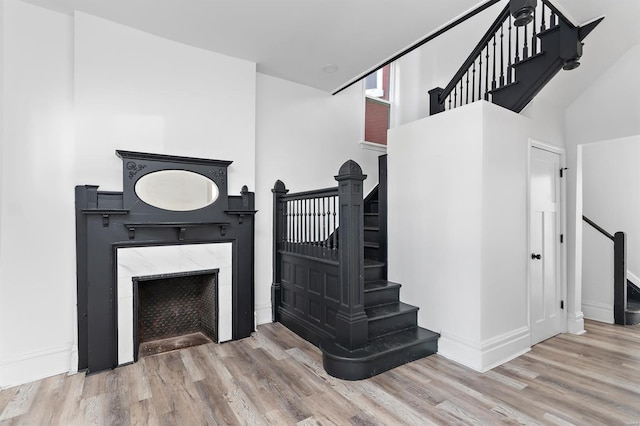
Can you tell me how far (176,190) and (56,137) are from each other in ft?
3.28

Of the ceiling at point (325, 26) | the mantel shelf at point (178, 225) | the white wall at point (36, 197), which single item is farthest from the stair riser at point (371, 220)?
the white wall at point (36, 197)

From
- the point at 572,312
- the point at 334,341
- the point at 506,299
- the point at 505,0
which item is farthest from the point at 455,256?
the point at 505,0

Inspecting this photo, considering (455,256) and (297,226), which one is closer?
(455,256)

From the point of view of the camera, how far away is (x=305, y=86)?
4.20m

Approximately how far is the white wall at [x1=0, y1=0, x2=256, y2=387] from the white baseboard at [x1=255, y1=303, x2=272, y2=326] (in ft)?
5.66

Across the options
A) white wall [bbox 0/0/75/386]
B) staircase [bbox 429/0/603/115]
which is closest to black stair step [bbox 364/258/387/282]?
staircase [bbox 429/0/603/115]

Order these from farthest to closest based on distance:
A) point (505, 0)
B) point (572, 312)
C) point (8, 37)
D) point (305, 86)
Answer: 1. point (305, 86)
2. point (572, 312)
3. point (505, 0)
4. point (8, 37)

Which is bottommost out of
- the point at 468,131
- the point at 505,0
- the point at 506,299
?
the point at 506,299

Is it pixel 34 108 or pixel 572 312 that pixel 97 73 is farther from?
pixel 572 312

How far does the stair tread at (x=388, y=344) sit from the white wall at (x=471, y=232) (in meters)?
0.15

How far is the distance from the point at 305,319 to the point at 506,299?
1.93 m

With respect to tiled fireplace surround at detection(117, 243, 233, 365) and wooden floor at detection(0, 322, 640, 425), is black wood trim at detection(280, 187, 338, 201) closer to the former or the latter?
tiled fireplace surround at detection(117, 243, 233, 365)

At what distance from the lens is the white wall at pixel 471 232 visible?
279 cm

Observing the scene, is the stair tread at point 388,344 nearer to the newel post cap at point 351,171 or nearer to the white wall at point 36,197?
the newel post cap at point 351,171
